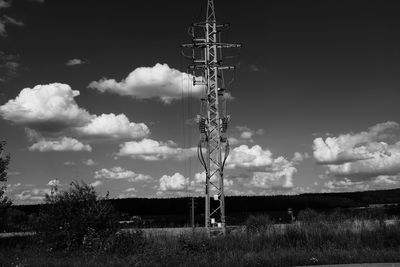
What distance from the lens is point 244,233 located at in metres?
17.6

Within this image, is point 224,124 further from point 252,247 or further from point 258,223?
point 252,247

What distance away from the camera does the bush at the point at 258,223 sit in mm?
18161

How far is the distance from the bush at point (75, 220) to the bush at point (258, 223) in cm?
579

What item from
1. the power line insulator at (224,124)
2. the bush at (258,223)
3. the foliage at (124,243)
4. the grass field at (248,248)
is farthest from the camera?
the power line insulator at (224,124)

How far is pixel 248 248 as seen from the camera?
48.3 ft

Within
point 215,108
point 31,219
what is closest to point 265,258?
point 31,219

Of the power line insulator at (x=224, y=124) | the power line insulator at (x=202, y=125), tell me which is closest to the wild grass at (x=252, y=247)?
the power line insulator at (x=224, y=124)

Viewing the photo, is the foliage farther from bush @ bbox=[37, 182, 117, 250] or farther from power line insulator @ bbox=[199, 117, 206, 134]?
power line insulator @ bbox=[199, 117, 206, 134]

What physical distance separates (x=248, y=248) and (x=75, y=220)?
20.6ft

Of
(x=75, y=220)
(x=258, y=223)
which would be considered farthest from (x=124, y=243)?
(x=258, y=223)

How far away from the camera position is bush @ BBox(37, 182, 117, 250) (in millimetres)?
15664

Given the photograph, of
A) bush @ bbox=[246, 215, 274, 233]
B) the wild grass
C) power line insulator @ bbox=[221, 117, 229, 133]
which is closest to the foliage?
the wild grass

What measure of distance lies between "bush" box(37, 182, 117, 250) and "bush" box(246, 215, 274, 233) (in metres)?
5.79

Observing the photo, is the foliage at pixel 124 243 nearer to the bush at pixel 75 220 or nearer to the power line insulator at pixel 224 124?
the bush at pixel 75 220
